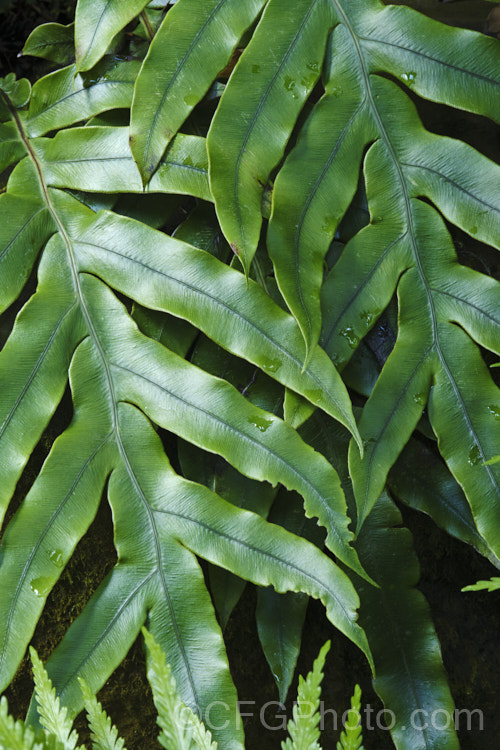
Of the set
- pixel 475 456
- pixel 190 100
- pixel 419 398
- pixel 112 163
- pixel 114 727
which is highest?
pixel 190 100

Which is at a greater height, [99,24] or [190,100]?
[99,24]

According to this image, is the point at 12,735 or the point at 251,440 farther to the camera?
the point at 251,440

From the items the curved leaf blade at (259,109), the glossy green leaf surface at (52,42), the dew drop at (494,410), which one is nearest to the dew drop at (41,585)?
the curved leaf blade at (259,109)

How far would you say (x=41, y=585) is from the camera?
1178 mm

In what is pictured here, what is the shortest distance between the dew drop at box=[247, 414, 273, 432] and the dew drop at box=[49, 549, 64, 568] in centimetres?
45

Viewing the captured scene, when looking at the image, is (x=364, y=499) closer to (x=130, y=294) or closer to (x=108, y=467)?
(x=108, y=467)

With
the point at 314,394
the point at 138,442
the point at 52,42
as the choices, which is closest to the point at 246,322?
the point at 314,394

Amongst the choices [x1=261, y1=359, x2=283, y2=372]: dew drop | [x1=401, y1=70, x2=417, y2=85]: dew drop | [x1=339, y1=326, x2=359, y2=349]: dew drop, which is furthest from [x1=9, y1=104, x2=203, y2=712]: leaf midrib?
[x1=401, y1=70, x2=417, y2=85]: dew drop

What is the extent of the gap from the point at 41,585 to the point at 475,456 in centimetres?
88

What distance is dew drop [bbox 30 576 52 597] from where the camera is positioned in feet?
3.85

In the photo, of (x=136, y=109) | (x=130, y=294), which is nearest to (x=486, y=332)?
(x=130, y=294)

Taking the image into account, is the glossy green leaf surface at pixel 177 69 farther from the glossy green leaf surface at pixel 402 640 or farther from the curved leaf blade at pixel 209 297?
the glossy green leaf surface at pixel 402 640

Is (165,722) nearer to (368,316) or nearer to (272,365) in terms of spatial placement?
(272,365)

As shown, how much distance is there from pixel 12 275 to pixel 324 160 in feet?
2.37
